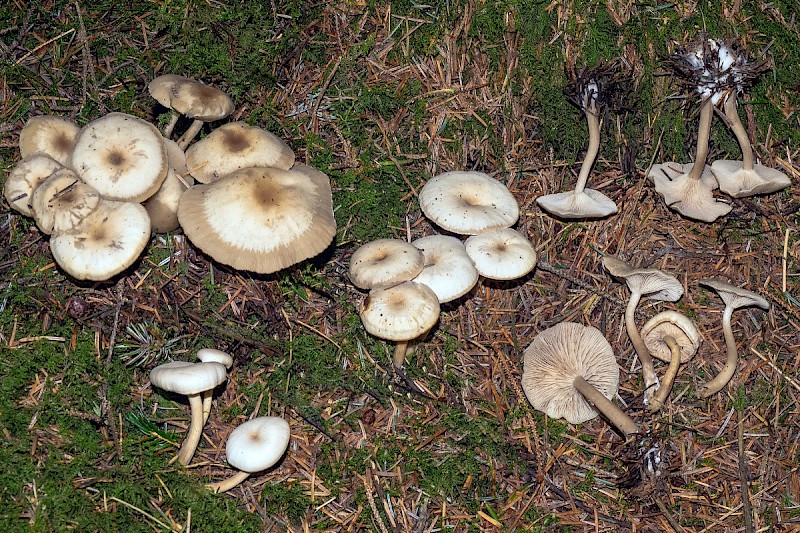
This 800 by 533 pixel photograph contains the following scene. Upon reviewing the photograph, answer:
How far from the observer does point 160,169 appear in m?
3.72

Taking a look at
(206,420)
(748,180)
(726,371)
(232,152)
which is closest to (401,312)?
(206,420)

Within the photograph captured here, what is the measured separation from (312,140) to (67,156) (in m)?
1.46

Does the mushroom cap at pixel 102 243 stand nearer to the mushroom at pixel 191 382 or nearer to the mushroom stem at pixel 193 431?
the mushroom at pixel 191 382

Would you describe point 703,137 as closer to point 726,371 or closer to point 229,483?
point 726,371

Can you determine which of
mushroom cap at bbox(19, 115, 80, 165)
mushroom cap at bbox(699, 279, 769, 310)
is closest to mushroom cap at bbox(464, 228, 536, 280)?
mushroom cap at bbox(699, 279, 769, 310)

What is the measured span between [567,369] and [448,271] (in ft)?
3.09

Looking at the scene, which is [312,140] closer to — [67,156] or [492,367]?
[67,156]

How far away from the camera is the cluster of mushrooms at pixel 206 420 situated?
3.34 metres

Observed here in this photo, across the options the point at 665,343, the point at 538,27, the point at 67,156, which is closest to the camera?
the point at 67,156

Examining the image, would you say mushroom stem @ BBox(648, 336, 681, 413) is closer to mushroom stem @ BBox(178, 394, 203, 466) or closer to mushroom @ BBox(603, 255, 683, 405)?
mushroom @ BBox(603, 255, 683, 405)

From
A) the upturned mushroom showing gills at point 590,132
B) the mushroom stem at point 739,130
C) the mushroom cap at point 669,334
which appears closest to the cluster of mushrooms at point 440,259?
the upturned mushroom showing gills at point 590,132

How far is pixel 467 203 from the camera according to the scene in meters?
4.07

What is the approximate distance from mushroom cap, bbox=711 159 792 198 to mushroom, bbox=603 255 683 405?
0.80m

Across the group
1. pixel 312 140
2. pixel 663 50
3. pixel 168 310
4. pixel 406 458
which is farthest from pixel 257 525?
pixel 663 50
